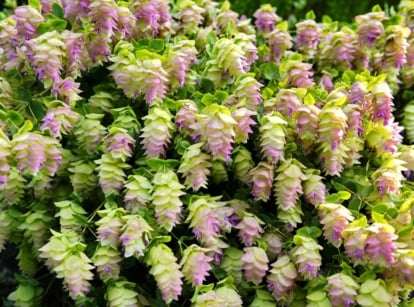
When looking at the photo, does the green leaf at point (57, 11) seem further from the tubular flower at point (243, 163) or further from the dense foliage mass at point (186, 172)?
the tubular flower at point (243, 163)

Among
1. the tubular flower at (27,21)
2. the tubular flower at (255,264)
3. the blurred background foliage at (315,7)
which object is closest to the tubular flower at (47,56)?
the tubular flower at (27,21)

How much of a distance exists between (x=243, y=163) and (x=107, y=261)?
496mm

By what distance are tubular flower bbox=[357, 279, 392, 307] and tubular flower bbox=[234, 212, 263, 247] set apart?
0.34 metres

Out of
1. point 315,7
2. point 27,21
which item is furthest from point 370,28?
point 315,7

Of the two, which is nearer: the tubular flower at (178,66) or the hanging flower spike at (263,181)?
Result: the hanging flower spike at (263,181)

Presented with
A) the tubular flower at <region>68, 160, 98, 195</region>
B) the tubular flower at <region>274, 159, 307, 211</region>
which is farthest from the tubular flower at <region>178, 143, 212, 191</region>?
the tubular flower at <region>68, 160, 98, 195</region>

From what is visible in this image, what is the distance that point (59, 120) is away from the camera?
1947 mm

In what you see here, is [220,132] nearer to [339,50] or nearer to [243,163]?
[243,163]

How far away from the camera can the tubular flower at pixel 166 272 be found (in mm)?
1730

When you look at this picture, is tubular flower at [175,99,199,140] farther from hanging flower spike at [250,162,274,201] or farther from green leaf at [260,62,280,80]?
green leaf at [260,62,280,80]

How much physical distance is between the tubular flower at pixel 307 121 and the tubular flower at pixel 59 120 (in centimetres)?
68

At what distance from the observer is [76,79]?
2.27 meters

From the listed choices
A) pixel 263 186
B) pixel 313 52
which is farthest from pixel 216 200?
pixel 313 52

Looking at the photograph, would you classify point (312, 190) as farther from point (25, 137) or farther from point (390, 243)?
point (25, 137)
